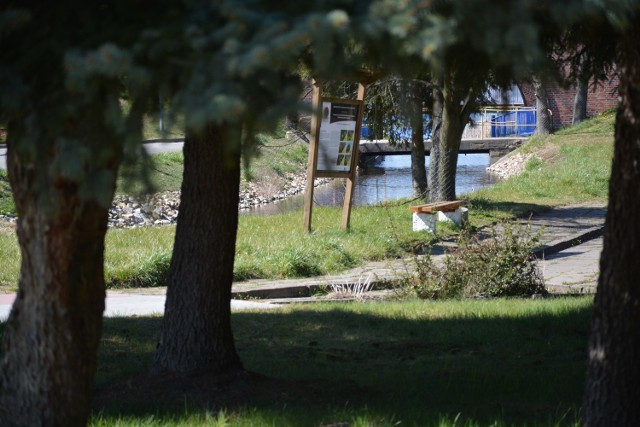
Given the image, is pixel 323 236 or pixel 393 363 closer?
pixel 393 363

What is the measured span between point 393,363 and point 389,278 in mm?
4756

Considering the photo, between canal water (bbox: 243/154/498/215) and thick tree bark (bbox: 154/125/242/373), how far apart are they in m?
15.6

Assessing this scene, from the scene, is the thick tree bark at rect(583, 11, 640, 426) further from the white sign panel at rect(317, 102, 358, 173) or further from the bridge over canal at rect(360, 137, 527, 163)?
the bridge over canal at rect(360, 137, 527, 163)

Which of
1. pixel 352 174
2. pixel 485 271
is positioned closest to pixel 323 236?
pixel 352 174

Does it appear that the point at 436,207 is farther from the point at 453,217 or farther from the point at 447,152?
the point at 447,152

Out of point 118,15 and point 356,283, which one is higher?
point 118,15

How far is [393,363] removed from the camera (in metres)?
7.02

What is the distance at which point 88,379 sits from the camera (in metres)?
3.99

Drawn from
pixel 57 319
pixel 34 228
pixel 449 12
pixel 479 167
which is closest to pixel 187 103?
pixel 449 12

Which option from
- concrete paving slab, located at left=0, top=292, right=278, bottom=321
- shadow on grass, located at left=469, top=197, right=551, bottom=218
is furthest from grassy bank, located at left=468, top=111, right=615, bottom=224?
concrete paving slab, located at left=0, top=292, right=278, bottom=321

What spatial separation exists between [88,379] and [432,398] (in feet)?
7.84

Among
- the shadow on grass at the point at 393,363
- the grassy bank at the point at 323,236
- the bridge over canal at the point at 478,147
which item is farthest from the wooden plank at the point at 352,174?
the bridge over canal at the point at 478,147

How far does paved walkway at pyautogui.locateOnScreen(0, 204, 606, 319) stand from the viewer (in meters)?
9.87

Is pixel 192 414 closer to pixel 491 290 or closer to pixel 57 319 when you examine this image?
pixel 57 319
